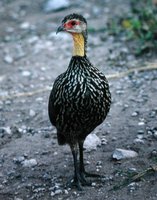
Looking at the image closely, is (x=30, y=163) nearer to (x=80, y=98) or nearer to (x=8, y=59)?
(x=80, y=98)

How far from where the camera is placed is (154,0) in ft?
33.9

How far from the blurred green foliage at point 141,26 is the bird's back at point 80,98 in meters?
3.60

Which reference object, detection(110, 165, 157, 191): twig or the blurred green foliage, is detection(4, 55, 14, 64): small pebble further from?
detection(110, 165, 157, 191): twig

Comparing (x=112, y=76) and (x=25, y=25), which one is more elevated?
(x=25, y=25)

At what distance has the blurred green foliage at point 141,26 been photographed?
9.02 metres

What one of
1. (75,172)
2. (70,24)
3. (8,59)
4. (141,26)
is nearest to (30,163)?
(75,172)

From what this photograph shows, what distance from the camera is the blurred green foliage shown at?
29.6 feet

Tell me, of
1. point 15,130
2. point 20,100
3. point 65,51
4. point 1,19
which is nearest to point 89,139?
point 15,130

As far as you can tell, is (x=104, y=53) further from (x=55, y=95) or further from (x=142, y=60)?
(x=55, y=95)

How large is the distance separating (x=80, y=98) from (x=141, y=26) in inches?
169

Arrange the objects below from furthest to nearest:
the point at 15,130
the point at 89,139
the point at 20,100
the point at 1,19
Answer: the point at 1,19
the point at 20,100
the point at 15,130
the point at 89,139

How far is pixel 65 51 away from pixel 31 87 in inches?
54.9

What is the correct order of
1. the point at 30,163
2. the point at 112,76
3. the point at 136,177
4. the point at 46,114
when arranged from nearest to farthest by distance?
1. the point at 136,177
2. the point at 30,163
3. the point at 46,114
4. the point at 112,76

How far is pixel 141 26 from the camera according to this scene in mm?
9344
